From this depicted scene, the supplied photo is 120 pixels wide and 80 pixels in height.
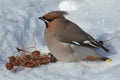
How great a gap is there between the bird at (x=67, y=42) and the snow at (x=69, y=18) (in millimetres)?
72

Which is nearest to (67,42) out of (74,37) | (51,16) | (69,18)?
(74,37)

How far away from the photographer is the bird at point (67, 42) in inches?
155

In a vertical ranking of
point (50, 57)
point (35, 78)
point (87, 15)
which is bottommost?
point (35, 78)

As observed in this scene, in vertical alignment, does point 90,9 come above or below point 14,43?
above

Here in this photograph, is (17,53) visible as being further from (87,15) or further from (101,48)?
(87,15)

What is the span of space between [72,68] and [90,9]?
53.6 inches

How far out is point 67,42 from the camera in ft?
12.9

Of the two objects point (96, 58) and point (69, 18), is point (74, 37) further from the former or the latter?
point (69, 18)

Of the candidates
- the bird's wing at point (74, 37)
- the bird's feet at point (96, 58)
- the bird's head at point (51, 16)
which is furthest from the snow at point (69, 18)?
the bird's head at point (51, 16)

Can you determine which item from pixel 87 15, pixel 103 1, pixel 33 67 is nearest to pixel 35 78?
pixel 33 67

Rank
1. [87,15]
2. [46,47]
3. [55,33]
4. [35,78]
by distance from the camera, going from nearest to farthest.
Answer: [35,78], [55,33], [46,47], [87,15]

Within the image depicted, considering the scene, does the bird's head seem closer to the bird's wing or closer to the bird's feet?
the bird's wing

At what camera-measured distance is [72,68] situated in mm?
3922

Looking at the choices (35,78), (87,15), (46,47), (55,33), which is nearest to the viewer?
(35,78)
